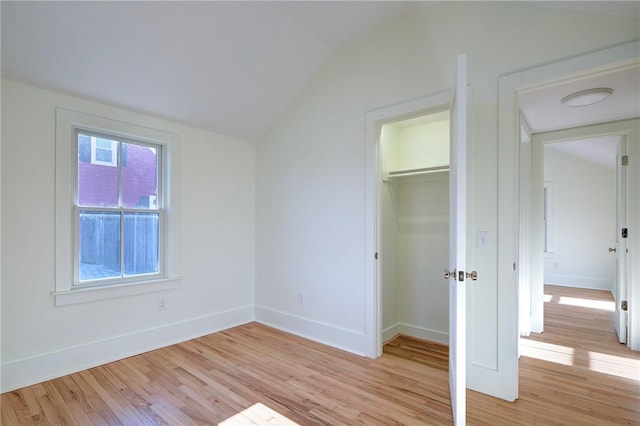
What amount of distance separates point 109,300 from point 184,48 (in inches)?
90.3

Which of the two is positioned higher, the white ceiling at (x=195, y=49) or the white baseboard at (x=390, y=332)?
the white ceiling at (x=195, y=49)

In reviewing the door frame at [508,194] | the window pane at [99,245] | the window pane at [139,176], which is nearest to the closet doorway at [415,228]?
the door frame at [508,194]

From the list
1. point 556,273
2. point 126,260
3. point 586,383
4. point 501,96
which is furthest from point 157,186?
point 556,273

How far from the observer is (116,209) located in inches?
113

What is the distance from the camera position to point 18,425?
6.12ft

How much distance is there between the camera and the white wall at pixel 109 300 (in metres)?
2.30

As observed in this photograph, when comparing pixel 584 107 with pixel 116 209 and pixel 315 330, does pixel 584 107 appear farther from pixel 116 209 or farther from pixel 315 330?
pixel 116 209

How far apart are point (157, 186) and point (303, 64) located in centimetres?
199

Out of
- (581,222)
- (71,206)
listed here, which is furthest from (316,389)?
(581,222)

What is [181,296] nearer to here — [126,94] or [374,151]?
[126,94]

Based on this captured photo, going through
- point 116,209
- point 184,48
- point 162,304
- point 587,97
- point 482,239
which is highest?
point 184,48

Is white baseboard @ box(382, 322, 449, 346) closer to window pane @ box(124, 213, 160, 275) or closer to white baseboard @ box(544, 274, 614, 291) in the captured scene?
window pane @ box(124, 213, 160, 275)

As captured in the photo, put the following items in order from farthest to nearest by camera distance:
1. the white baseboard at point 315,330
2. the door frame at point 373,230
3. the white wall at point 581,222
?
the white wall at point 581,222, the white baseboard at point 315,330, the door frame at point 373,230

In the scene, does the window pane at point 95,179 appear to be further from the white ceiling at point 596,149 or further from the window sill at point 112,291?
the white ceiling at point 596,149
